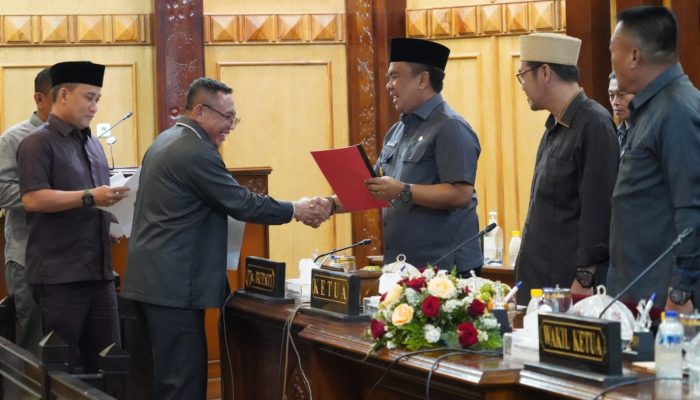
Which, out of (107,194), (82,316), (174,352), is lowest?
(174,352)

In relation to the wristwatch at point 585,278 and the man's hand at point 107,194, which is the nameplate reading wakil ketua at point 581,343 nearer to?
the wristwatch at point 585,278

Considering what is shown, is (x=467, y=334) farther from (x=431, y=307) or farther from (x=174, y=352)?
(x=174, y=352)

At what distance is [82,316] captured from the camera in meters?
4.10

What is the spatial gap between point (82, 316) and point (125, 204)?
0.49 m

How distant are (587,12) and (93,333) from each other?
10.5 ft

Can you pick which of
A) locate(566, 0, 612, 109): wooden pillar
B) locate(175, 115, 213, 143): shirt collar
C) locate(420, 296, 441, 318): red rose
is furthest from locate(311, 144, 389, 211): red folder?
locate(566, 0, 612, 109): wooden pillar

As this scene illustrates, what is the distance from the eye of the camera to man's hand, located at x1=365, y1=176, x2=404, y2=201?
3.77m

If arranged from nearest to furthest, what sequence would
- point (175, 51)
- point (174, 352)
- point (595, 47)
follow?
point (174, 352) < point (595, 47) < point (175, 51)

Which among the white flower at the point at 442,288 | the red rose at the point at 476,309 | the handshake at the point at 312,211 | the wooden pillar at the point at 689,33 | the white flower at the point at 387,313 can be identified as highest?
the wooden pillar at the point at 689,33

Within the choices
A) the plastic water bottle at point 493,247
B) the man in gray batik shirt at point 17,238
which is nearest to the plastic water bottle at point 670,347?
the man in gray batik shirt at point 17,238

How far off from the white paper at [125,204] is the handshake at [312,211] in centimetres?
63

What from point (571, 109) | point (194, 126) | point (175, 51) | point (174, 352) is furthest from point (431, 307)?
point (175, 51)

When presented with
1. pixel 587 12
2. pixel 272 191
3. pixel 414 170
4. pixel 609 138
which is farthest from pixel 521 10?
pixel 609 138

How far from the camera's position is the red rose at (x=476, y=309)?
8.72ft
